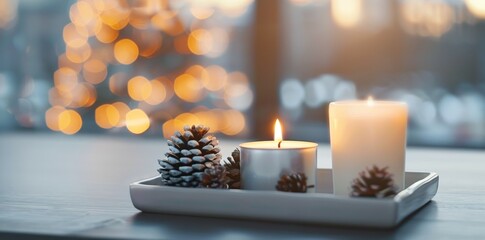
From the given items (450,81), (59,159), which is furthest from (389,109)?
(450,81)

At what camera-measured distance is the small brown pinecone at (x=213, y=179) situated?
90 centimetres

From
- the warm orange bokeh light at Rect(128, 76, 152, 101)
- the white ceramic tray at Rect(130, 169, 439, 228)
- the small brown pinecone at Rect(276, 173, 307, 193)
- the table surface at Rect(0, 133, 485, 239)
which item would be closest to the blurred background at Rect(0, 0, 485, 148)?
the warm orange bokeh light at Rect(128, 76, 152, 101)

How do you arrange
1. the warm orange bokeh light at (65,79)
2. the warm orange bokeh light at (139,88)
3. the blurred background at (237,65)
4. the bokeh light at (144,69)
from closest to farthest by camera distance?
the blurred background at (237,65), the bokeh light at (144,69), the warm orange bokeh light at (139,88), the warm orange bokeh light at (65,79)

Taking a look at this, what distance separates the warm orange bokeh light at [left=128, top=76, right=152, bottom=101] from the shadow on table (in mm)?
2756

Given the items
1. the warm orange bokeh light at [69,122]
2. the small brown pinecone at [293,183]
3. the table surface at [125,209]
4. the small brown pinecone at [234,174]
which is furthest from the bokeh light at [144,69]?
the small brown pinecone at [293,183]

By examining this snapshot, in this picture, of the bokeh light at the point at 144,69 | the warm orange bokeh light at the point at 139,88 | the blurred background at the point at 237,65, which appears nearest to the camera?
the blurred background at the point at 237,65

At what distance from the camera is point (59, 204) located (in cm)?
101

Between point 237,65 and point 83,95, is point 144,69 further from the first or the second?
point 237,65

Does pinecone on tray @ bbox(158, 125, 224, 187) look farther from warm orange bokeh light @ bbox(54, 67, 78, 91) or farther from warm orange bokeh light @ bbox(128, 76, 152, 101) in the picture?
warm orange bokeh light @ bbox(54, 67, 78, 91)

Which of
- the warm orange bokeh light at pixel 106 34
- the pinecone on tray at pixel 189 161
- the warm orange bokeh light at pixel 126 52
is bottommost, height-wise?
the pinecone on tray at pixel 189 161

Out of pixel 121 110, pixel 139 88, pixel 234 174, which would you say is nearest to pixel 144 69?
pixel 139 88

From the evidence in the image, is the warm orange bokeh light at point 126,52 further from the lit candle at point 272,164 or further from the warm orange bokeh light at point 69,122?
the lit candle at point 272,164

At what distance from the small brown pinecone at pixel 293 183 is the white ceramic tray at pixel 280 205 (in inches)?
1.2

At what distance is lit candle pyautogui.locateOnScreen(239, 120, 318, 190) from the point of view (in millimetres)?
890
